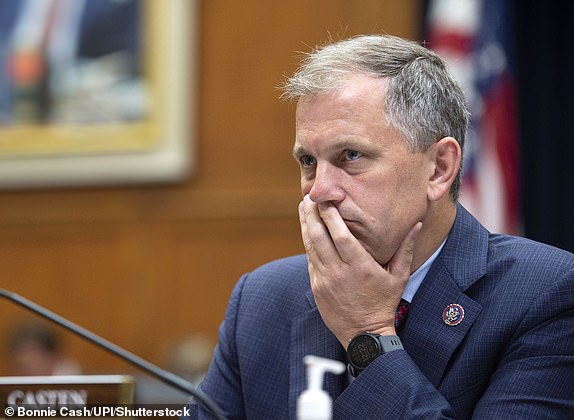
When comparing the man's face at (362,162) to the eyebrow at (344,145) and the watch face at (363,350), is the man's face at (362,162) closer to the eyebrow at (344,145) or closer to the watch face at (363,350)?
the eyebrow at (344,145)

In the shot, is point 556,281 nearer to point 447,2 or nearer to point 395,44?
point 395,44

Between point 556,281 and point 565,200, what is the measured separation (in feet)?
12.3

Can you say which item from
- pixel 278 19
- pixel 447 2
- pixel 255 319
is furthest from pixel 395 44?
pixel 278 19

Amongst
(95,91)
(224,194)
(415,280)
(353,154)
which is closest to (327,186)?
(353,154)

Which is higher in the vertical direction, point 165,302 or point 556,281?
point 556,281

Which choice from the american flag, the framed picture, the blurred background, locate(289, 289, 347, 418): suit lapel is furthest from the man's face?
the framed picture

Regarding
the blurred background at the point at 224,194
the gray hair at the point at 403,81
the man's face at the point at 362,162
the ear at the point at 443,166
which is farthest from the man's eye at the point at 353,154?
the blurred background at the point at 224,194

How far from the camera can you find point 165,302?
6.70 meters

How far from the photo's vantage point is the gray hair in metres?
2.40

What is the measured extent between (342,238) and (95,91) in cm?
476

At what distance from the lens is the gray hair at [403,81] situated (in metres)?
2.40

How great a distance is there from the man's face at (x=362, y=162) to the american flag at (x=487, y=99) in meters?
3.44

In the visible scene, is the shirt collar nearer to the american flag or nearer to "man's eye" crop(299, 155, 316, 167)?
"man's eye" crop(299, 155, 316, 167)

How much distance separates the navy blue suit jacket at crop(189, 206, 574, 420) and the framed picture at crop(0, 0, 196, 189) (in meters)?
4.03
